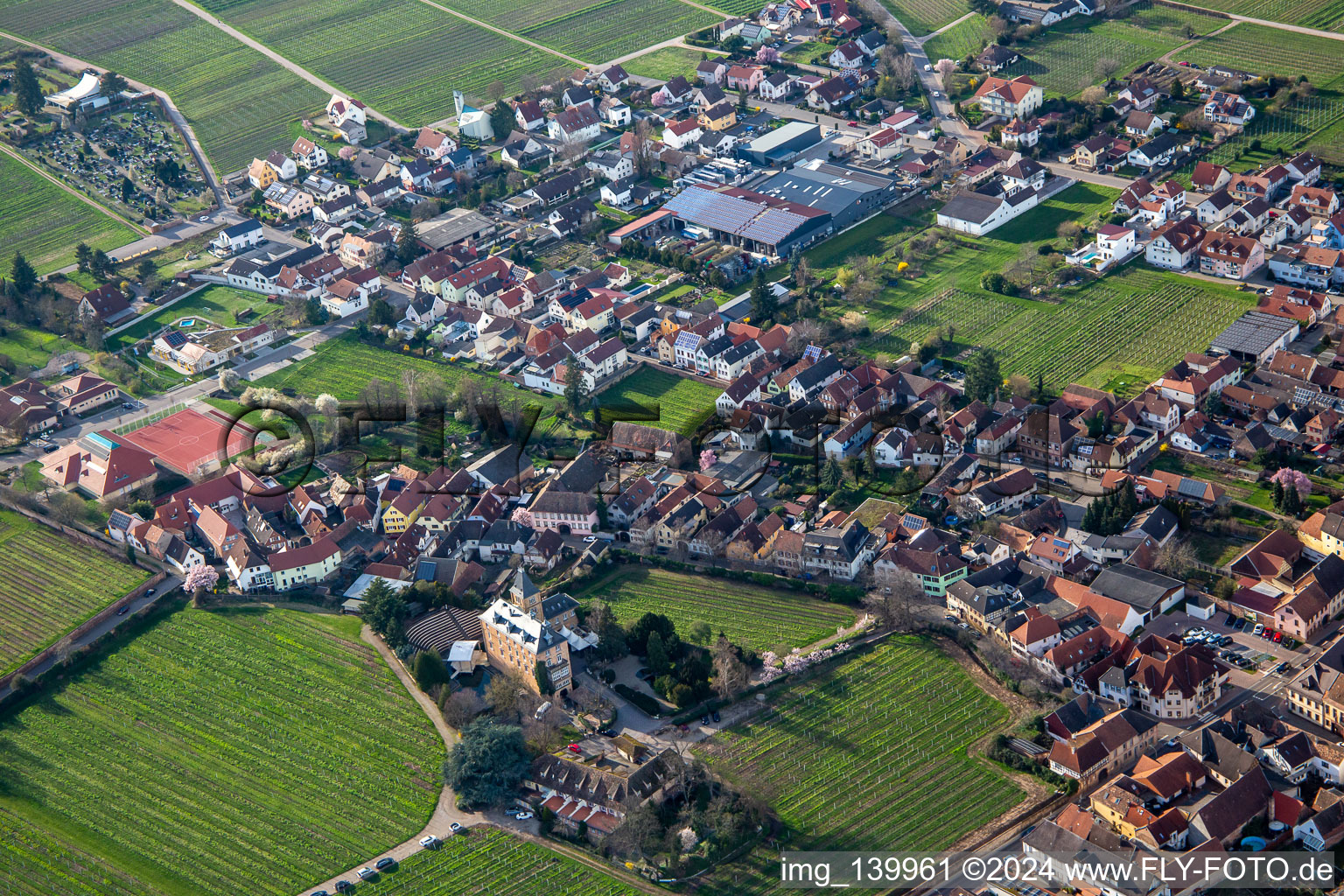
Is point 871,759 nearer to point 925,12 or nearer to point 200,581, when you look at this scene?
point 200,581

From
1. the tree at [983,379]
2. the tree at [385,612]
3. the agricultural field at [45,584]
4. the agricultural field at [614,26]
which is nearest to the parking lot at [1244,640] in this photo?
the tree at [983,379]

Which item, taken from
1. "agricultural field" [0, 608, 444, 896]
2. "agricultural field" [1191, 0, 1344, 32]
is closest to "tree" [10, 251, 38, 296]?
"agricultural field" [0, 608, 444, 896]

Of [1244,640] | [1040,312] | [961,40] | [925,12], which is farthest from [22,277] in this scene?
[925,12]

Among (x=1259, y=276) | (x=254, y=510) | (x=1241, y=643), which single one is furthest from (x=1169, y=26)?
(x=254, y=510)

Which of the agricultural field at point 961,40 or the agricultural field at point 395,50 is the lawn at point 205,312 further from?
the agricultural field at point 961,40

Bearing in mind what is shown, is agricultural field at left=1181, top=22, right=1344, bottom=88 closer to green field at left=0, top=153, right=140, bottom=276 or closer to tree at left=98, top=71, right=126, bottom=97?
green field at left=0, top=153, right=140, bottom=276

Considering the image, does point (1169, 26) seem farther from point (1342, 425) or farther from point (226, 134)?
point (226, 134)

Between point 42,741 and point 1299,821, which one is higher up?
point 1299,821
